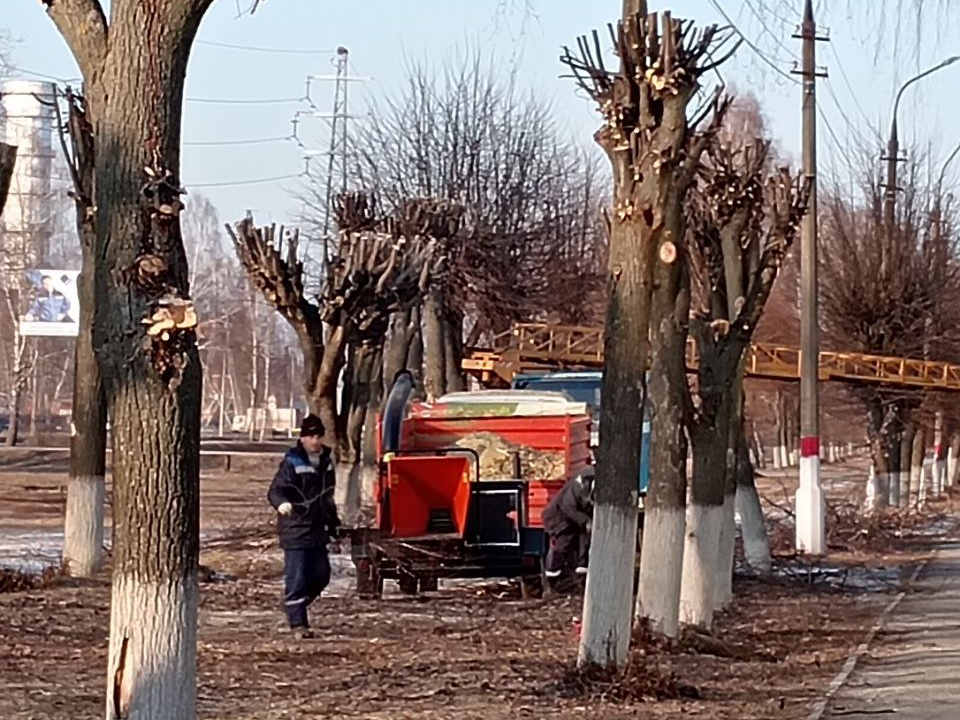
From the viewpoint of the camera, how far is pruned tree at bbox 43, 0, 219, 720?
23.5 ft

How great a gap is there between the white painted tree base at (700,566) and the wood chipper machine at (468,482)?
2.89m

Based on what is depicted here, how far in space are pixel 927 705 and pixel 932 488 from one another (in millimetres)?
42068

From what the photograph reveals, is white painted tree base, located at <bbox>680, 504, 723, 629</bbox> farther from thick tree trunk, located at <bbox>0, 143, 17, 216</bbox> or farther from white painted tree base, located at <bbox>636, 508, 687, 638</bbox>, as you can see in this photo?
thick tree trunk, located at <bbox>0, 143, 17, 216</bbox>

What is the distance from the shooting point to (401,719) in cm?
1002

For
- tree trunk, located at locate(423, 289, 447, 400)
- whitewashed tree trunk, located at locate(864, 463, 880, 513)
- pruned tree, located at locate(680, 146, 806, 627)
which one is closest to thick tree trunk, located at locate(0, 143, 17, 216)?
pruned tree, located at locate(680, 146, 806, 627)

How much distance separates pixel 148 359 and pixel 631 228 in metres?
5.65

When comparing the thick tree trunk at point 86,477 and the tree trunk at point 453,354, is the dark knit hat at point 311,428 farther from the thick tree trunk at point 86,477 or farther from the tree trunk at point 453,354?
the tree trunk at point 453,354

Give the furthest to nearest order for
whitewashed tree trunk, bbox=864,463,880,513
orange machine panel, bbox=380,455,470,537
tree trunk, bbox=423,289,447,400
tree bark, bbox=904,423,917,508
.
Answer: tree bark, bbox=904,423,917,508 < whitewashed tree trunk, bbox=864,463,880,513 < tree trunk, bbox=423,289,447,400 < orange machine panel, bbox=380,455,470,537

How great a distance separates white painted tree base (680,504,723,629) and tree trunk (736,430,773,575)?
19.8 ft

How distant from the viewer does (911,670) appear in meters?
13.8

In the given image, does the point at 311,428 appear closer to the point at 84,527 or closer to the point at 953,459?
the point at 84,527

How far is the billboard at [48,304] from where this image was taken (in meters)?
62.5

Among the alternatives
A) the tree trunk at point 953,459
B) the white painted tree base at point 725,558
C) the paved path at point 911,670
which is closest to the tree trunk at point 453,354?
the paved path at point 911,670

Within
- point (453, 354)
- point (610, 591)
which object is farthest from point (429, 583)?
point (453, 354)
